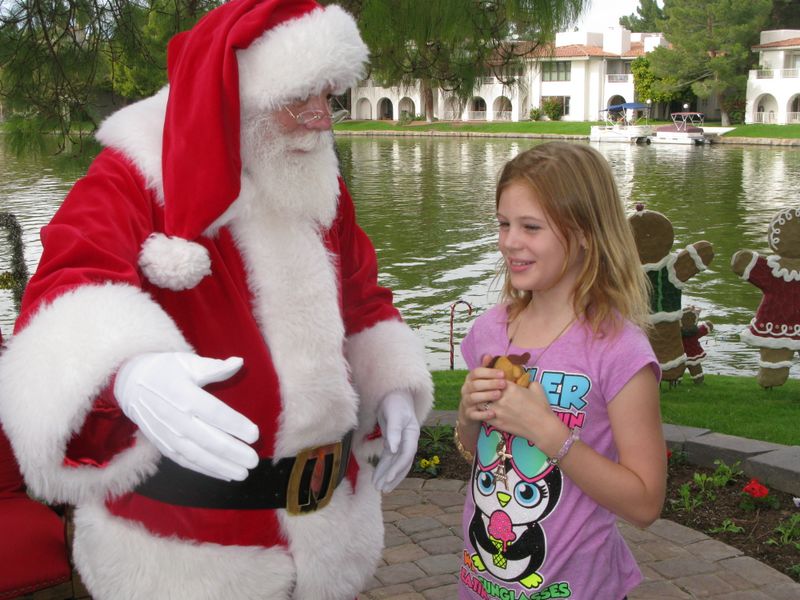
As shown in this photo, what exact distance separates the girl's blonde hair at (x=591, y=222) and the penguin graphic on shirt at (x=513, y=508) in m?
0.32

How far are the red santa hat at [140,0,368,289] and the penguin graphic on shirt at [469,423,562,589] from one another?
2.46 feet

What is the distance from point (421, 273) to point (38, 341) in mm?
10453

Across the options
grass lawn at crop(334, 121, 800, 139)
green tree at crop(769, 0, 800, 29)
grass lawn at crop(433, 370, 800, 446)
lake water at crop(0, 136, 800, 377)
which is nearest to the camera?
grass lawn at crop(433, 370, 800, 446)

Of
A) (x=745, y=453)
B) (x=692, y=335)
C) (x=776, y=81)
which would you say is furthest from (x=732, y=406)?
(x=776, y=81)

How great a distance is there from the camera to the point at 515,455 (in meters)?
1.87

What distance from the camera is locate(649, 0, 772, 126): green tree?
38656 mm

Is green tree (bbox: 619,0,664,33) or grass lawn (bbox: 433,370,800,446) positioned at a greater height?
green tree (bbox: 619,0,664,33)

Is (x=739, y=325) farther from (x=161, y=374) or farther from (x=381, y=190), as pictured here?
(x=381, y=190)

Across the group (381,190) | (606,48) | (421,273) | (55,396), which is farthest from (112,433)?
(606,48)

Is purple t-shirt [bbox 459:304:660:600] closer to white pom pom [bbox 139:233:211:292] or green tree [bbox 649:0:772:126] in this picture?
white pom pom [bbox 139:233:211:292]

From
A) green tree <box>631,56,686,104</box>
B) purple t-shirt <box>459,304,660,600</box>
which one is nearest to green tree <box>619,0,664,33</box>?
green tree <box>631,56,686,104</box>

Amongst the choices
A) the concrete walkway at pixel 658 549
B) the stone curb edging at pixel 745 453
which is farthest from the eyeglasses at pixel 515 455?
the stone curb edging at pixel 745 453

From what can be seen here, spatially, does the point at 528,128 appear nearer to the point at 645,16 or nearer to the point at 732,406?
the point at 645,16

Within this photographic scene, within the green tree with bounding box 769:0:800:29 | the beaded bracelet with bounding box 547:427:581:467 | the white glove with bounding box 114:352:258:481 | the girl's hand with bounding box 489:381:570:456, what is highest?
the green tree with bounding box 769:0:800:29
